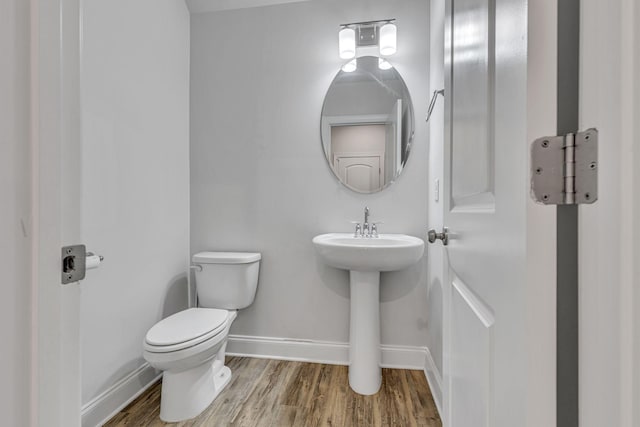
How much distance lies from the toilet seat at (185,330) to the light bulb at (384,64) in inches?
70.6

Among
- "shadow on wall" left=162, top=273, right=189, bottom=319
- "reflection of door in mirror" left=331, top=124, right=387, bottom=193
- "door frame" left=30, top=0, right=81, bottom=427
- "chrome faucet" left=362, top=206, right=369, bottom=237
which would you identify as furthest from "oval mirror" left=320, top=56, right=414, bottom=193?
"door frame" left=30, top=0, right=81, bottom=427

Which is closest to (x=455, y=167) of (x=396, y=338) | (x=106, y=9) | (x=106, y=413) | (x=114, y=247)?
(x=396, y=338)

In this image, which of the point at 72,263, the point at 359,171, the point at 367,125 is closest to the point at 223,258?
the point at 359,171

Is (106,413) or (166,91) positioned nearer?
(106,413)

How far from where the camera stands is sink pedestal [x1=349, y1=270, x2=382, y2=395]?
163 cm

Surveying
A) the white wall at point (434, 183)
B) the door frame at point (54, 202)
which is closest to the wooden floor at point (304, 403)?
the white wall at point (434, 183)

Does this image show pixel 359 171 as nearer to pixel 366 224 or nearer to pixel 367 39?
pixel 366 224

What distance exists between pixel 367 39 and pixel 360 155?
75 cm

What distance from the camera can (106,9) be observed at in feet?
4.69

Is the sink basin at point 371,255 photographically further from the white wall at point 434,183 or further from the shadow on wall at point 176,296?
the shadow on wall at point 176,296

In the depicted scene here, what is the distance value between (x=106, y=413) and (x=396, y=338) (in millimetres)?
1608

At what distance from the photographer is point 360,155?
195 centimetres

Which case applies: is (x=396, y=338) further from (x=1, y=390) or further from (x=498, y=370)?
(x=1, y=390)

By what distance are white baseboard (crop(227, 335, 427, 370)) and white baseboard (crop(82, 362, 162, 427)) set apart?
52 centimetres
